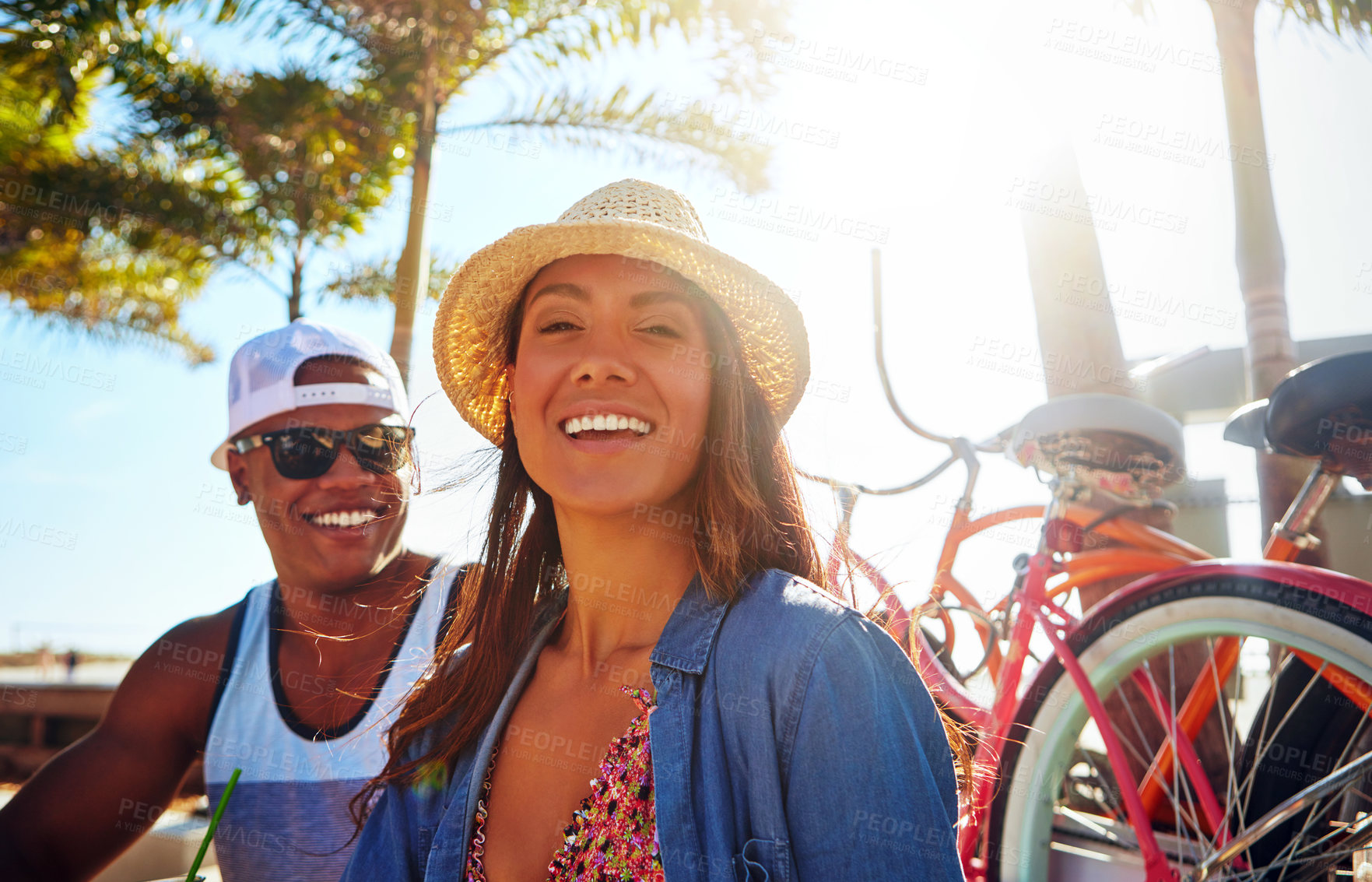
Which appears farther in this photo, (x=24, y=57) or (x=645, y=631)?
(x=24, y=57)

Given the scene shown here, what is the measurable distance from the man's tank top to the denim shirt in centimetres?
79

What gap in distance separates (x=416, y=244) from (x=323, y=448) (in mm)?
4136

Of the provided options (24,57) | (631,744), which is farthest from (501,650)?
(24,57)

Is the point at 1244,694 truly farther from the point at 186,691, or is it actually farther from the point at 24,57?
the point at 24,57

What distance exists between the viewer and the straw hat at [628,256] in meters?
1.59

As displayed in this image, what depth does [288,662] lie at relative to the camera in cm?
241

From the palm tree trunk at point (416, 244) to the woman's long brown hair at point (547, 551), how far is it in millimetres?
4036

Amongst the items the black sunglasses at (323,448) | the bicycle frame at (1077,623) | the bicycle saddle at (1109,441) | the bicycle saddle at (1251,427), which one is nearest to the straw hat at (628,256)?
the bicycle frame at (1077,623)

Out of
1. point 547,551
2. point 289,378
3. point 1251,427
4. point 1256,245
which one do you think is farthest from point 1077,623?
point 1256,245

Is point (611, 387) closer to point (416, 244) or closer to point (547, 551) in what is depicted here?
point (547, 551)

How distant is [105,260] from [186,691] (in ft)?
42.6

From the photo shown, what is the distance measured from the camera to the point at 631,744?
4.91ft

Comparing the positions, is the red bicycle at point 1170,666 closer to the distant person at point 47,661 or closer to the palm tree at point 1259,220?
the palm tree at point 1259,220

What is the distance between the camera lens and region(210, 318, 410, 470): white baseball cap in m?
2.48
